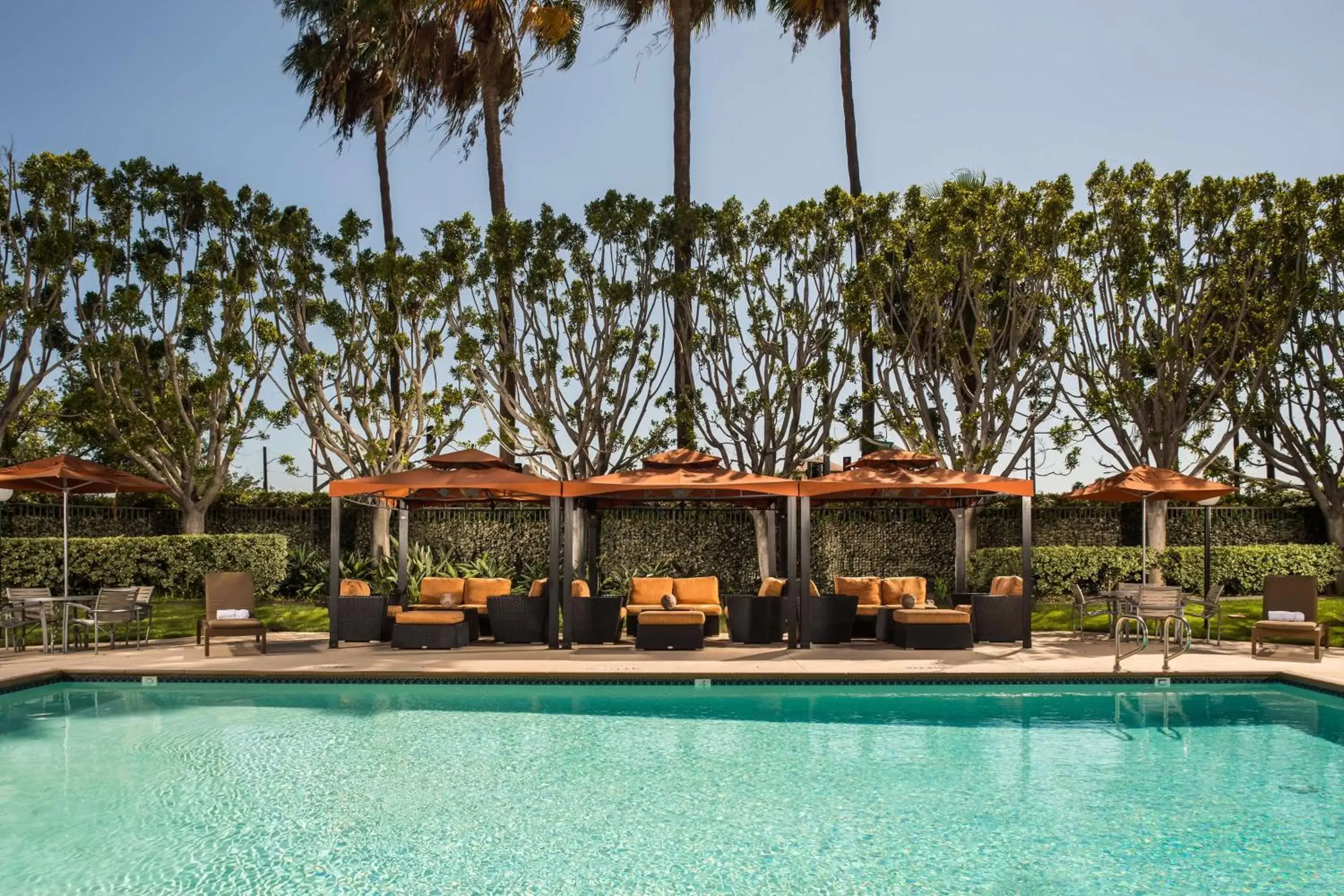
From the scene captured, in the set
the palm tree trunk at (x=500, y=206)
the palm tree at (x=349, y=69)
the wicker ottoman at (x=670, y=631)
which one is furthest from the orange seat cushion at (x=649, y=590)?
the palm tree at (x=349, y=69)

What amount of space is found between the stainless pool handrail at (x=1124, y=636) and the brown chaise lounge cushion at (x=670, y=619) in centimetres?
495

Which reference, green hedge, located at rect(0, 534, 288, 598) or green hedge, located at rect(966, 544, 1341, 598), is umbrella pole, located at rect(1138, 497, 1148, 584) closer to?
green hedge, located at rect(966, 544, 1341, 598)

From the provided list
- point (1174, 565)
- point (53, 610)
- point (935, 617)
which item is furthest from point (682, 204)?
point (53, 610)

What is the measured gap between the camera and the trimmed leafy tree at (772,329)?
63.0ft

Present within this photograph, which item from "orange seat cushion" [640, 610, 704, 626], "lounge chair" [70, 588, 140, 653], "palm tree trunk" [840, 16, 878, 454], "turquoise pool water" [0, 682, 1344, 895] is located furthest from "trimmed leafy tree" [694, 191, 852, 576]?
"lounge chair" [70, 588, 140, 653]

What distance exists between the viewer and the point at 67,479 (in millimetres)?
13875

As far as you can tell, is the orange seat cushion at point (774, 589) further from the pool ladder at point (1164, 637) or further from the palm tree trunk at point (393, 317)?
the palm tree trunk at point (393, 317)

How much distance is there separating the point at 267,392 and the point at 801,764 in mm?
15511

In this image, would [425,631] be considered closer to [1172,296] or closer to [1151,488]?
[1151,488]

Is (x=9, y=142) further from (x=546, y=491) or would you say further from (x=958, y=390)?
(x=958, y=390)

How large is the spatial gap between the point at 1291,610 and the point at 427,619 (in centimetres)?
1112

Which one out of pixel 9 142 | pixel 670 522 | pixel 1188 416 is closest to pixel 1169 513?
pixel 1188 416

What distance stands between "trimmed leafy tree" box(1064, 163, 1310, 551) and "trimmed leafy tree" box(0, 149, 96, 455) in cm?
1814

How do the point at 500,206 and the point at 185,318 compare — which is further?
the point at 500,206
